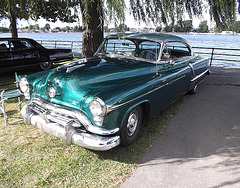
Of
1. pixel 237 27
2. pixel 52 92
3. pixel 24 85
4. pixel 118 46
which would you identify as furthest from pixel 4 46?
pixel 237 27

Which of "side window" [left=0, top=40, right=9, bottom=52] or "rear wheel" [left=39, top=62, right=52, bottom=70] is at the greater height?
"side window" [left=0, top=40, right=9, bottom=52]

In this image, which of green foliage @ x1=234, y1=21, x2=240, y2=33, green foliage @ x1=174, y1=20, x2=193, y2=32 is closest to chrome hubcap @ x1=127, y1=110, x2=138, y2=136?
green foliage @ x1=174, y1=20, x2=193, y2=32

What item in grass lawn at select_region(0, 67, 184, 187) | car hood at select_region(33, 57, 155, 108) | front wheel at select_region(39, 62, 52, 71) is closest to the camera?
grass lawn at select_region(0, 67, 184, 187)

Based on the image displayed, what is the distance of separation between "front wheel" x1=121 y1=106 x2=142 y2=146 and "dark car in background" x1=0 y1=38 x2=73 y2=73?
5894 millimetres

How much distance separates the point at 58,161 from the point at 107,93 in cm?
119

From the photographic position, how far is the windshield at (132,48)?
13.5 ft

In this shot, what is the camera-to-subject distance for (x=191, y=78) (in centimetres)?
511

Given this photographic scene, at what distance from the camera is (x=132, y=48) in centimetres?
459

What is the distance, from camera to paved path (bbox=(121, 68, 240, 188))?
256cm

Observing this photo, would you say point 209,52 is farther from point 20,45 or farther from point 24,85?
point 24,85

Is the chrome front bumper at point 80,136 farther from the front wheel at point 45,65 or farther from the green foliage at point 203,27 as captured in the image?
the front wheel at point 45,65

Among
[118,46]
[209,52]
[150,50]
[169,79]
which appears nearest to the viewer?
[169,79]

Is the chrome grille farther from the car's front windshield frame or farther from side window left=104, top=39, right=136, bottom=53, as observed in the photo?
side window left=104, top=39, right=136, bottom=53

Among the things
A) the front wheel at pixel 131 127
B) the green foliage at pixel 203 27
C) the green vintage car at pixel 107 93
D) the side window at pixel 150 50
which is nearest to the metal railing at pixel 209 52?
the green foliage at pixel 203 27
